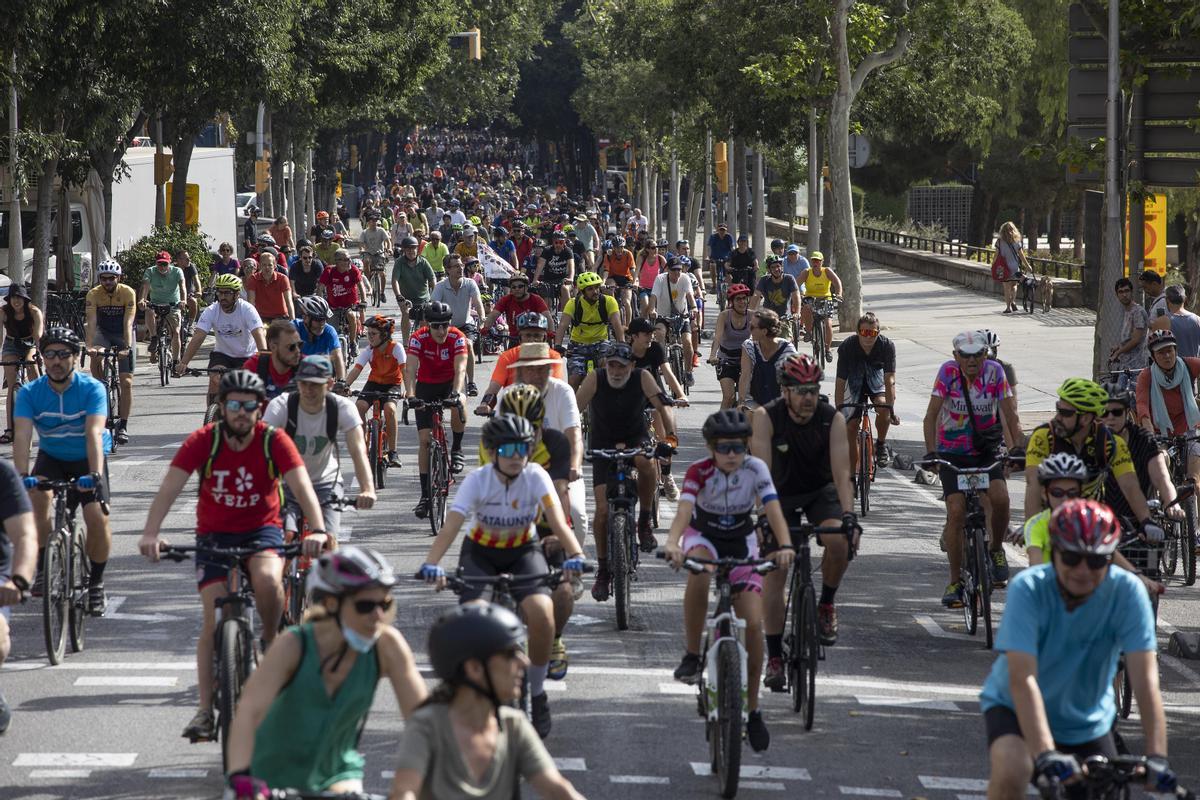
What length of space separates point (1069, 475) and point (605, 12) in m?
53.0

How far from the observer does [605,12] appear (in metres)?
59.9

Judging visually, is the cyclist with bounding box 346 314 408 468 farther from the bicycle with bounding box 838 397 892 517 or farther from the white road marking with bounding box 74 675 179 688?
the white road marking with bounding box 74 675 179 688

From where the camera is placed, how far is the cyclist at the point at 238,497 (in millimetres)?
8570

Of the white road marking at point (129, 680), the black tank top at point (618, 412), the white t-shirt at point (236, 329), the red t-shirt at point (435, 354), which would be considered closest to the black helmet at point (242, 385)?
the white road marking at point (129, 680)

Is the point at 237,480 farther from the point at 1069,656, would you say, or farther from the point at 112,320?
the point at 112,320

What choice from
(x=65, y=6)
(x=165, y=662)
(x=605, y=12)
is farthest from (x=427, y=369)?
(x=605, y=12)

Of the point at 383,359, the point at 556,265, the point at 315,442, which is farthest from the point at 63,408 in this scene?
the point at 556,265

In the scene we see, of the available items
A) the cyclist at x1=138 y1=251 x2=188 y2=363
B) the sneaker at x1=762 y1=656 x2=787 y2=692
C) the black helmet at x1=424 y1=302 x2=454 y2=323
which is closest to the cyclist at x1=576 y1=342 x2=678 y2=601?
the sneaker at x1=762 y1=656 x2=787 y2=692

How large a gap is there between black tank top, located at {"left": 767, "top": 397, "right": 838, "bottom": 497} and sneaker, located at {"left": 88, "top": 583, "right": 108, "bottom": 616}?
4.44 m

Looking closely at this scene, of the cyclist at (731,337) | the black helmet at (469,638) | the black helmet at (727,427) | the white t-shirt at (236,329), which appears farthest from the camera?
the cyclist at (731,337)

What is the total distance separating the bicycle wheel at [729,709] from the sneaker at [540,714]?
0.94 metres

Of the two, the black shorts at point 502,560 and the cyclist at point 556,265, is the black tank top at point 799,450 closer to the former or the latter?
the black shorts at point 502,560

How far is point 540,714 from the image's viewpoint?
29.3 feet

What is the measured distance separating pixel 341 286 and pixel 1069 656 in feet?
69.2
